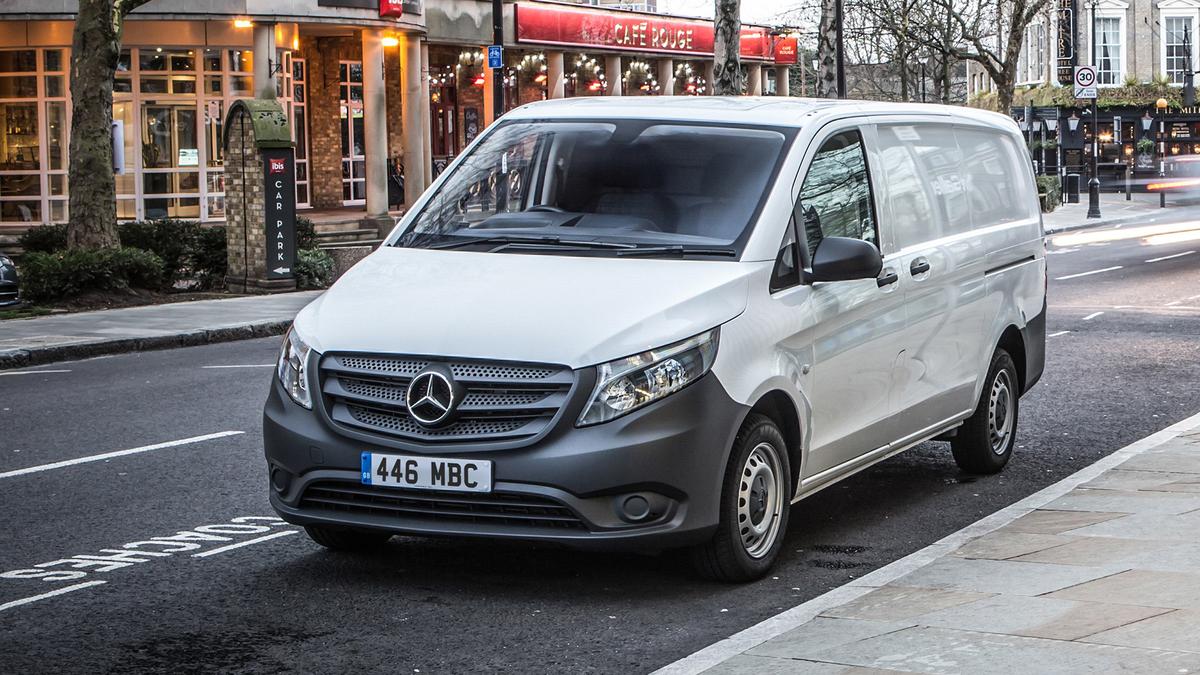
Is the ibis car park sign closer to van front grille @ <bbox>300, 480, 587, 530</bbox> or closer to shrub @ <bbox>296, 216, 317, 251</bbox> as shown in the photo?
shrub @ <bbox>296, 216, 317, 251</bbox>

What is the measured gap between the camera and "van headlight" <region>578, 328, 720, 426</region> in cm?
591

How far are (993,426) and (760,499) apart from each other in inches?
112

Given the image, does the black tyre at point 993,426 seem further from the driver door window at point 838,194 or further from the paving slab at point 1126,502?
the driver door window at point 838,194

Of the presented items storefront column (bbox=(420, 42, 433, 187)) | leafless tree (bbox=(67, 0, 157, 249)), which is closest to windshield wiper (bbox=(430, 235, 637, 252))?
leafless tree (bbox=(67, 0, 157, 249))

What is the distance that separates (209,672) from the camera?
5352 millimetres

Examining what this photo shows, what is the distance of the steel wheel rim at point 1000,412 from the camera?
894 cm

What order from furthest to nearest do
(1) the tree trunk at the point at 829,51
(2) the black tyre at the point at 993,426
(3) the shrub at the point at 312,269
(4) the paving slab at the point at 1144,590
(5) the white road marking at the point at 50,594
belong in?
1. (1) the tree trunk at the point at 829,51
2. (3) the shrub at the point at 312,269
3. (2) the black tyre at the point at 993,426
4. (5) the white road marking at the point at 50,594
5. (4) the paving slab at the point at 1144,590

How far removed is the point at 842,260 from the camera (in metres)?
6.82

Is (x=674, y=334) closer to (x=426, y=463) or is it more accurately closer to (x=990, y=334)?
(x=426, y=463)

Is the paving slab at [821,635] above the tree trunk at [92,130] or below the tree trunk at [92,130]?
below

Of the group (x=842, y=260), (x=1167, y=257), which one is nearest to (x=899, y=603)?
(x=842, y=260)

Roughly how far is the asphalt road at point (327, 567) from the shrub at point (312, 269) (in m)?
12.1

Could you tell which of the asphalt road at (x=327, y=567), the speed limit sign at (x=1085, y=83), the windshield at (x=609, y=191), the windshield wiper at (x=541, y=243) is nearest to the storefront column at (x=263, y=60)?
the speed limit sign at (x=1085, y=83)

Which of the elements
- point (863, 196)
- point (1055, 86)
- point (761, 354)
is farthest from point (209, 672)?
point (1055, 86)
